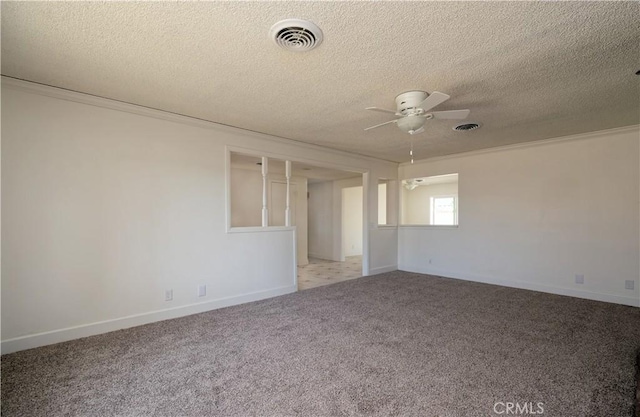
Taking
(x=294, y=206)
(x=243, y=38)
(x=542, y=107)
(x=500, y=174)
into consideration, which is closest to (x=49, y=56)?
(x=243, y=38)

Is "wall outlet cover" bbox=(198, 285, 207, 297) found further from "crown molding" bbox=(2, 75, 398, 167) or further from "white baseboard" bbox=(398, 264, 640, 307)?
"white baseboard" bbox=(398, 264, 640, 307)

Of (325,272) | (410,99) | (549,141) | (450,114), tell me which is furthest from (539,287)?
(410,99)

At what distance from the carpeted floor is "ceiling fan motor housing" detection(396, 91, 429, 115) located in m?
2.24

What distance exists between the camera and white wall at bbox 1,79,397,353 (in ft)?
8.39

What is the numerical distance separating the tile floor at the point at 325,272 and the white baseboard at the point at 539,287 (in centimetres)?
140

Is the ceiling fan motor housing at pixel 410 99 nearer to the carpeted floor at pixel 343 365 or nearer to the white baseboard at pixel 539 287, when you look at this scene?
the carpeted floor at pixel 343 365

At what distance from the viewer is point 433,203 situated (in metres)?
9.31

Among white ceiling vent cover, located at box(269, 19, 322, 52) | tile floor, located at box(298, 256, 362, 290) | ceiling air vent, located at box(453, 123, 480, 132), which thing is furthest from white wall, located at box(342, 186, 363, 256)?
white ceiling vent cover, located at box(269, 19, 322, 52)

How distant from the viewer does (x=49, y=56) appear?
216 centimetres

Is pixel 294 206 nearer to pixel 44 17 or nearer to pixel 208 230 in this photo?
pixel 208 230

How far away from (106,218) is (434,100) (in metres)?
3.40

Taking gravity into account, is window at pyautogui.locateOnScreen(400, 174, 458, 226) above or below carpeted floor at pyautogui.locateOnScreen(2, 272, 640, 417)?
above

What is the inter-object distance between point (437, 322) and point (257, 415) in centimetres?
224

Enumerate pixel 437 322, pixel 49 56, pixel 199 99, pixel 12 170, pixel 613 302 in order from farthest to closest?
1. pixel 613 302
2. pixel 437 322
3. pixel 199 99
4. pixel 12 170
5. pixel 49 56
